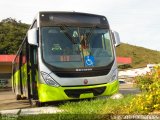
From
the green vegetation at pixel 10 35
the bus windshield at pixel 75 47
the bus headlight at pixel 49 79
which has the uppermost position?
the bus windshield at pixel 75 47

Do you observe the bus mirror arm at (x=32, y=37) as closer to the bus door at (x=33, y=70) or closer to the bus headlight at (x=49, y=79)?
the bus door at (x=33, y=70)

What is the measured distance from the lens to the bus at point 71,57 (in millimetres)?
12289

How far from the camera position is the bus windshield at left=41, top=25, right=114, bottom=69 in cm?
1244

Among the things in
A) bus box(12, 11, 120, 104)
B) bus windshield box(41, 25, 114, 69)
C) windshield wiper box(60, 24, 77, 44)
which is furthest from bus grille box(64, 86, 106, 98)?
windshield wiper box(60, 24, 77, 44)

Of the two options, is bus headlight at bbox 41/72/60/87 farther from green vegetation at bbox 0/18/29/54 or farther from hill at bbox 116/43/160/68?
hill at bbox 116/43/160/68

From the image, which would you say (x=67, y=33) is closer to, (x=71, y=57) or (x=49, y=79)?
(x=71, y=57)

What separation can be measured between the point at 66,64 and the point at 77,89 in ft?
3.01

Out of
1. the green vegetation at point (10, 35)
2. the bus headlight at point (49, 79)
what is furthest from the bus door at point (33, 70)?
the green vegetation at point (10, 35)

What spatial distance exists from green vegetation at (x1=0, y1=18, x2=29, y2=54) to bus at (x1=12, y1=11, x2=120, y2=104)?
53873 mm

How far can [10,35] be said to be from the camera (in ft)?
226

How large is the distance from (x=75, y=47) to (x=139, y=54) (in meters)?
101

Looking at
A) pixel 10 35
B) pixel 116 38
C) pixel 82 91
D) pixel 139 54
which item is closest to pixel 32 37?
pixel 82 91

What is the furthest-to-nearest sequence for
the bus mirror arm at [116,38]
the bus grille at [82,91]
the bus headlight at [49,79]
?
the bus mirror arm at [116,38] → the bus grille at [82,91] → the bus headlight at [49,79]

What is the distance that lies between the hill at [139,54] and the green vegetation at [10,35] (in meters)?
39.5
